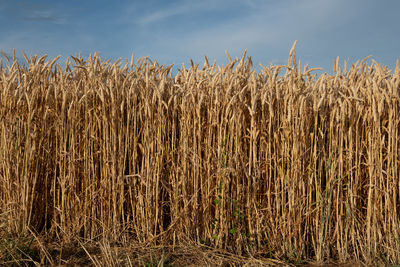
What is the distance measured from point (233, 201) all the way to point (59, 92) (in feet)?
6.09

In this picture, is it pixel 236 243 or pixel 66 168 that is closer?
pixel 236 243

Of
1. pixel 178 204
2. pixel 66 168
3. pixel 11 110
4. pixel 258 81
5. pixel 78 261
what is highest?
pixel 258 81

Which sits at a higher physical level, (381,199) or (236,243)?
(381,199)

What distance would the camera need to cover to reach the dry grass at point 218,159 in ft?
9.41

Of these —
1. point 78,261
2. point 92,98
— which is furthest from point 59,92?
point 78,261

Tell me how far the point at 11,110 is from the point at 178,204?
1716mm

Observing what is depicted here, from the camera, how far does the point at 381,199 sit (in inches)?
116

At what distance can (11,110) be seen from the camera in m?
3.22

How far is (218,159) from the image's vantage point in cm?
288

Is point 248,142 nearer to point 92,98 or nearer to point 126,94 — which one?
point 126,94

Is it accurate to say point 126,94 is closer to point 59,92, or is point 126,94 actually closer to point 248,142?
point 59,92

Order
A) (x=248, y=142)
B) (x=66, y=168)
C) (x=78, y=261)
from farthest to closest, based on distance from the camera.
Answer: (x=66, y=168) < (x=248, y=142) < (x=78, y=261)

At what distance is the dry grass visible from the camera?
2867mm

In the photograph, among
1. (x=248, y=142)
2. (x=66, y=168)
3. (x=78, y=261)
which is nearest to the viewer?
(x=78, y=261)
